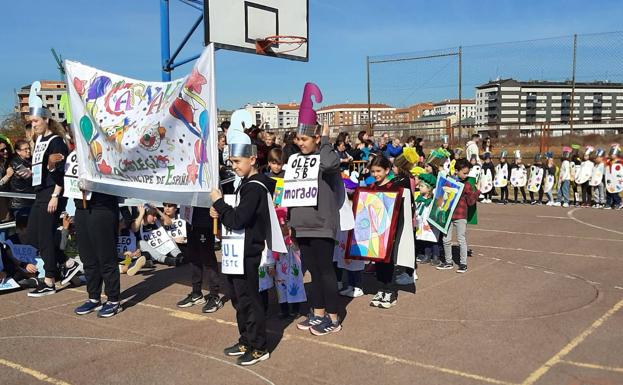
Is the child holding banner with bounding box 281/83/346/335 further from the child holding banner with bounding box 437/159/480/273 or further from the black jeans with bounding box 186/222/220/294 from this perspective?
the child holding banner with bounding box 437/159/480/273

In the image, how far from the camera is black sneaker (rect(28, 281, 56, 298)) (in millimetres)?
7336

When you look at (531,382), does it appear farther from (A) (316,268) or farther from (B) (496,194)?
(B) (496,194)

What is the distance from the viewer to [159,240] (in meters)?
9.23

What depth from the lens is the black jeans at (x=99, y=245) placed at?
6.30 meters

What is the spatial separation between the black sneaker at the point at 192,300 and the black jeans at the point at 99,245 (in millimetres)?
772

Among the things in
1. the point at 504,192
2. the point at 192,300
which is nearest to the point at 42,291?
the point at 192,300

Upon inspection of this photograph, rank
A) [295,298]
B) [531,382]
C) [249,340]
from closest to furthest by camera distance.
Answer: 1. [531,382]
2. [249,340]
3. [295,298]

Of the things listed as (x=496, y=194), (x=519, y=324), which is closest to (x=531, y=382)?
(x=519, y=324)

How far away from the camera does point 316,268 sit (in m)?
5.51

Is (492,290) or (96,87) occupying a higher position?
(96,87)

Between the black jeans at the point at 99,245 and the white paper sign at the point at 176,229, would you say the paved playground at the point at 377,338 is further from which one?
the white paper sign at the point at 176,229

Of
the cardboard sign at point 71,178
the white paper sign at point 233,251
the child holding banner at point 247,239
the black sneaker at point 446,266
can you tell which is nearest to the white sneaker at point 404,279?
the black sneaker at point 446,266

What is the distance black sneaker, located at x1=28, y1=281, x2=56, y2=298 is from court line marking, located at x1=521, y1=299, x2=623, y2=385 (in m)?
6.15

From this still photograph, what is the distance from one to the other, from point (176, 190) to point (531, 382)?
370 cm
